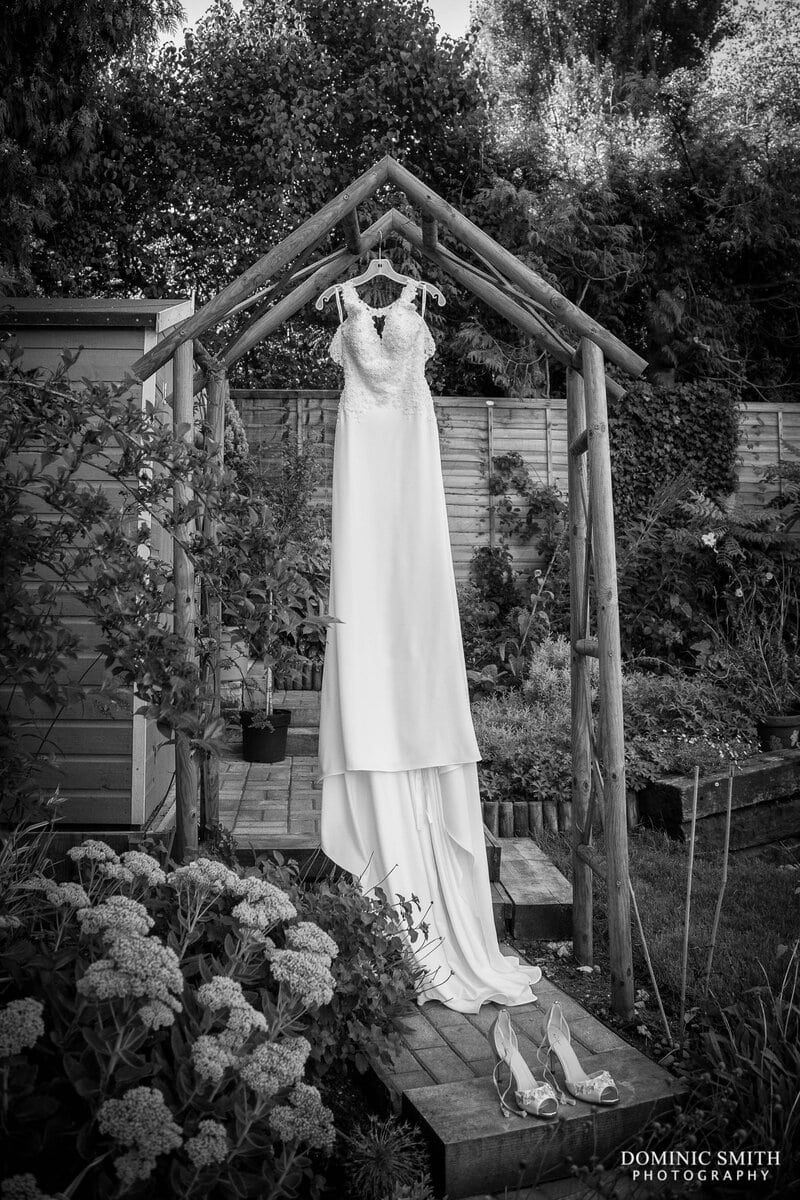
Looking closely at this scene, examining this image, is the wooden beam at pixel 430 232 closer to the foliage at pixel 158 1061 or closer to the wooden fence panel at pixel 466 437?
the foliage at pixel 158 1061

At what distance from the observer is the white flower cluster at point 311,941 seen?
2.00m

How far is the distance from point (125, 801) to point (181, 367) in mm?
1941

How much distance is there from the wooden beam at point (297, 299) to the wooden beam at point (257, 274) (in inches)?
12.5

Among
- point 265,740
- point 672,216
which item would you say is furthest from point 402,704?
point 672,216

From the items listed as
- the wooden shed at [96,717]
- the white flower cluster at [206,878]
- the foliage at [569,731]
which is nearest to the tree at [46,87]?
the wooden shed at [96,717]

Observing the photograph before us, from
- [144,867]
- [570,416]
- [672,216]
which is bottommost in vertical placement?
[144,867]

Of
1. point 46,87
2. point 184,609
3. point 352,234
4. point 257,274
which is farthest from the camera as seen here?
point 46,87

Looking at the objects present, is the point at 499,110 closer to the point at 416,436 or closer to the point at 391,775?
the point at 416,436

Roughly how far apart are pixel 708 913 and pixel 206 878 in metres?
2.42

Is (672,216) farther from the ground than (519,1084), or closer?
farther from the ground

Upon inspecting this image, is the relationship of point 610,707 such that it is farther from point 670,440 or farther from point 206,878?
point 670,440

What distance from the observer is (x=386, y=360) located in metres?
3.25

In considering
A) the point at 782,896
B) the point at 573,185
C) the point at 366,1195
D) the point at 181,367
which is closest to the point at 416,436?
the point at 181,367

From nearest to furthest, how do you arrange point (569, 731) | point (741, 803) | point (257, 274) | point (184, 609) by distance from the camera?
point (184, 609) → point (257, 274) → point (741, 803) → point (569, 731)
